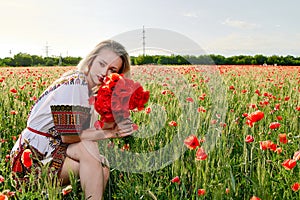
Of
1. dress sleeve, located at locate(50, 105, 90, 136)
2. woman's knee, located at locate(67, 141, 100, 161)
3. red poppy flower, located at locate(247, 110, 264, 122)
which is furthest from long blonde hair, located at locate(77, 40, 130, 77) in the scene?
red poppy flower, located at locate(247, 110, 264, 122)

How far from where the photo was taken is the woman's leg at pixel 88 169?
1886 mm

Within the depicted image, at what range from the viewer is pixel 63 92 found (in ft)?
6.63

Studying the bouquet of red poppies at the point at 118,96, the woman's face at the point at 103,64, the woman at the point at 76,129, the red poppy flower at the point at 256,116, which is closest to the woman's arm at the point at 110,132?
the woman at the point at 76,129

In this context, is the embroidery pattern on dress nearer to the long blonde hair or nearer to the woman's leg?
the long blonde hair

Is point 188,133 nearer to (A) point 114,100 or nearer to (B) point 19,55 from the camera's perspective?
(A) point 114,100

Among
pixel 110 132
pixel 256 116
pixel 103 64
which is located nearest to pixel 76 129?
pixel 110 132

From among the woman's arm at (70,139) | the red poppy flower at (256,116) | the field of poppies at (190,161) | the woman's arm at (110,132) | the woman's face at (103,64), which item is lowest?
the field of poppies at (190,161)

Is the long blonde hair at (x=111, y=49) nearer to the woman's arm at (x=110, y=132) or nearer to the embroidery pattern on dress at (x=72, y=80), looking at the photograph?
the embroidery pattern on dress at (x=72, y=80)

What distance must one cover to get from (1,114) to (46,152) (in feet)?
4.89

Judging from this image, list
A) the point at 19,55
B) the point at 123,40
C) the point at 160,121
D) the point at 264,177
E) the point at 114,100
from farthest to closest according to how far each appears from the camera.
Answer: the point at 19,55, the point at 160,121, the point at 123,40, the point at 114,100, the point at 264,177

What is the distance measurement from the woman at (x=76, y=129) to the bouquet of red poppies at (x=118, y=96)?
0.66 feet

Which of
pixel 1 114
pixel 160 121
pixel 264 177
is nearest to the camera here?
pixel 264 177

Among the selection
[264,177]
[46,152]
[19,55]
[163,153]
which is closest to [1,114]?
[46,152]

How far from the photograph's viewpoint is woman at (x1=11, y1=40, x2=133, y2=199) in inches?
75.5
